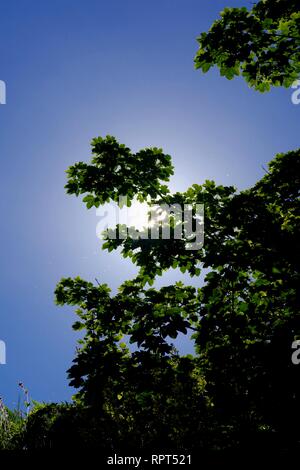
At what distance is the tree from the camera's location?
5781mm

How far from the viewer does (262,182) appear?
626 centimetres

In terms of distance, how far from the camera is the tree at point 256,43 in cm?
578

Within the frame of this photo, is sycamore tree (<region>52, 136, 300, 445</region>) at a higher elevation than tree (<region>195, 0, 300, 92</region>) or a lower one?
lower

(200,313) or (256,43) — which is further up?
(256,43)

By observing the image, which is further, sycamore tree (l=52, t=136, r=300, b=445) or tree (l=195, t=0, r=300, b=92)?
tree (l=195, t=0, r=300, b=92)

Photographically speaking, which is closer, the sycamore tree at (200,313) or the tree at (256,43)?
the sycamore tree at (200,313)

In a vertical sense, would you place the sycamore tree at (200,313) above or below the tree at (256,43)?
below

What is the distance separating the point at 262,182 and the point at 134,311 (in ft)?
11.3

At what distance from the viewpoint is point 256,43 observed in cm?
591
